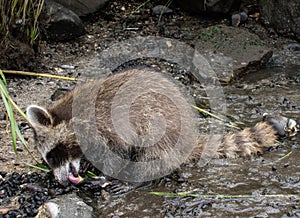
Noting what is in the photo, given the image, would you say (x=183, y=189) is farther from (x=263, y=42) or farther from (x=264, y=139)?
(x=263, y=42)

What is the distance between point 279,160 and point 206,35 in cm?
313

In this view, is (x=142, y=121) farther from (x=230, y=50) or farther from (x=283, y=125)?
(x=230, y=50)

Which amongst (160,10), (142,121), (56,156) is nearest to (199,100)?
(142,121)

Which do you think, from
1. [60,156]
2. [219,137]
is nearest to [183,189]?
[219,137]

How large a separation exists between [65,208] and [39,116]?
916 millimetres

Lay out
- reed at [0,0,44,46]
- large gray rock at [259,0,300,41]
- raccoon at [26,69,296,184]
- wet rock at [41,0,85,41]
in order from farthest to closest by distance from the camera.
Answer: large gray rock at [259,0,300,41] < wet rock at [41,0,85,41] < reed at [0,0,44,46] < raccoon at [26,69,296,184]

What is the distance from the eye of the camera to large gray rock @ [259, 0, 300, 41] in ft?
25.3

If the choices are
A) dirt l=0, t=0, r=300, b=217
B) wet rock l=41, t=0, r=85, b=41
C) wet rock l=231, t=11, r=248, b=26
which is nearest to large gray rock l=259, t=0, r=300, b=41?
dirt l=0, t=0, r=300, b=217

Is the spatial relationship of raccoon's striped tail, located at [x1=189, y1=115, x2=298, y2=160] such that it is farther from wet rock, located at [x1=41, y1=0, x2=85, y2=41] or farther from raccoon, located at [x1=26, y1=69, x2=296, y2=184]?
wet rock, located at [x1=41, y1=0, x2=85, y2=41]

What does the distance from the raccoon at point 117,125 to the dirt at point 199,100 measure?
0.31 metres

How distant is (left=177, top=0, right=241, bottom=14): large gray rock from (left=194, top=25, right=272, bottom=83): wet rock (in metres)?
0.34

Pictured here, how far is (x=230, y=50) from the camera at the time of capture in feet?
24.2

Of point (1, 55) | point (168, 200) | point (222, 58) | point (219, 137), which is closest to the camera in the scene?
point (168, 200)

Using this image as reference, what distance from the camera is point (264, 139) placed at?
5.10m
